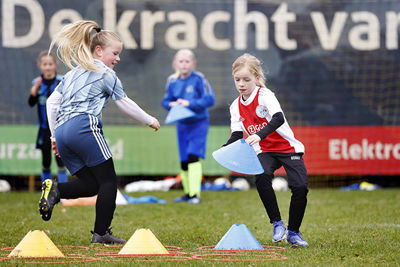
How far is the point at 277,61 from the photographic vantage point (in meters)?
12.6

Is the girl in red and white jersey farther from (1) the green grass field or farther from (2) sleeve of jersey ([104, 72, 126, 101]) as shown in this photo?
(2) sleeve of jersey ([104, 72, 126, 101])

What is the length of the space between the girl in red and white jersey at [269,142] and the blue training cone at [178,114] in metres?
3.55

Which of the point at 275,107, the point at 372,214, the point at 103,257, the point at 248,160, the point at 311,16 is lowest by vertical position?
the point at 372,214

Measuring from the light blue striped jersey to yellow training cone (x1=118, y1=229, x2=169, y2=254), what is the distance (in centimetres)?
109

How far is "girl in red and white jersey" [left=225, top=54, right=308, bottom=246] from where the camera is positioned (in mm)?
5516

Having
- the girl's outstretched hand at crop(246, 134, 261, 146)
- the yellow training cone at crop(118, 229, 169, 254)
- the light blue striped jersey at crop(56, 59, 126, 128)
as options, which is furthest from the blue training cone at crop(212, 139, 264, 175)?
the light blue striped jersey at crop(56, 59, 126, 128)

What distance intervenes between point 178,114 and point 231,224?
2.54 m

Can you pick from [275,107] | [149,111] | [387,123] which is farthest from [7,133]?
[275,107]

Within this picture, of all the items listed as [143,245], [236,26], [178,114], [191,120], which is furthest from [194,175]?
[143,245]

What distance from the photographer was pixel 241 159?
5258mm

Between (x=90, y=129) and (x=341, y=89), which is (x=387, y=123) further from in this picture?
(x=90, y=129)

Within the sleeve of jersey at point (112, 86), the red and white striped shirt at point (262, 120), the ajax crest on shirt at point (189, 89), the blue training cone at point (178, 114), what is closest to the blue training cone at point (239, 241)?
the red and white striped shirt at point (262, 120)

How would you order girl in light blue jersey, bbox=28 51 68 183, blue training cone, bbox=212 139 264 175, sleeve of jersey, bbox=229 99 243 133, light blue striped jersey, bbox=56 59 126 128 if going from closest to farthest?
1. blue training cone, bbox=212 139 264 175
2. light blue striped jersey, bbox=56 59 126 128
3. sleeve of jersey, bbox=229 99 243 133
4. girl in light blue jersey, bbox=28 51 68 183

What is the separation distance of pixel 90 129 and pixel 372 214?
4.09m
